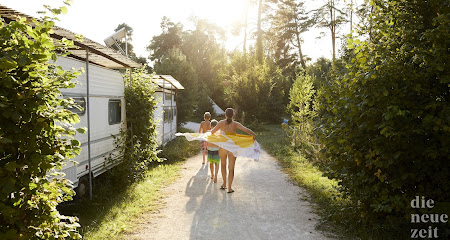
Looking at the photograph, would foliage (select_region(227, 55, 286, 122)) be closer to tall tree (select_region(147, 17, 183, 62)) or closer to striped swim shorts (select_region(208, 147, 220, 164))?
striped swim shorts (select_region(208, 147, 220, 164))

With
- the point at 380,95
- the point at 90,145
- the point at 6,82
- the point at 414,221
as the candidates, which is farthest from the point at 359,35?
the point at 90,145

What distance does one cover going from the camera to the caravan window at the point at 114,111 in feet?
27.9

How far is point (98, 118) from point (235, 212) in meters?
3.77

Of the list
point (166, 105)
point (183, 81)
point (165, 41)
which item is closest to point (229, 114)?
point (166, 105)

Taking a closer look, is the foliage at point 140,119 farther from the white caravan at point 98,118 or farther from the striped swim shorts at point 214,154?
the striped swim shorts at point 214,154

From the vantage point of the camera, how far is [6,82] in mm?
2471

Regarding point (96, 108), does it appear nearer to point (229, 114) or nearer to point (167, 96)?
point (229, 114)

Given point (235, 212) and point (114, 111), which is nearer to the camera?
point (235, 212)

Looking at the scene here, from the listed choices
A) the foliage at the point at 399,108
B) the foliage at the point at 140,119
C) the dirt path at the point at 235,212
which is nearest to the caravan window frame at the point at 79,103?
the foliage at the point at 140,119

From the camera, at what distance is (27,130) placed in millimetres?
2646

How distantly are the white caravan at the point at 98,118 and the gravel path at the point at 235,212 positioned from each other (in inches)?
68.1

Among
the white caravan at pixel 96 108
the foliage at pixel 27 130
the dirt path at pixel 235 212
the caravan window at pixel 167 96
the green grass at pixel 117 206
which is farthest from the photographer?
the caravan window at pixel 167 96

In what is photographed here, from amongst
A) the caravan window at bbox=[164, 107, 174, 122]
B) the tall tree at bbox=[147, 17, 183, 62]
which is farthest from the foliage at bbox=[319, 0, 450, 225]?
the tall tree at bbox=[147, 17, 183, 62]

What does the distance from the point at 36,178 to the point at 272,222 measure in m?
4.04
